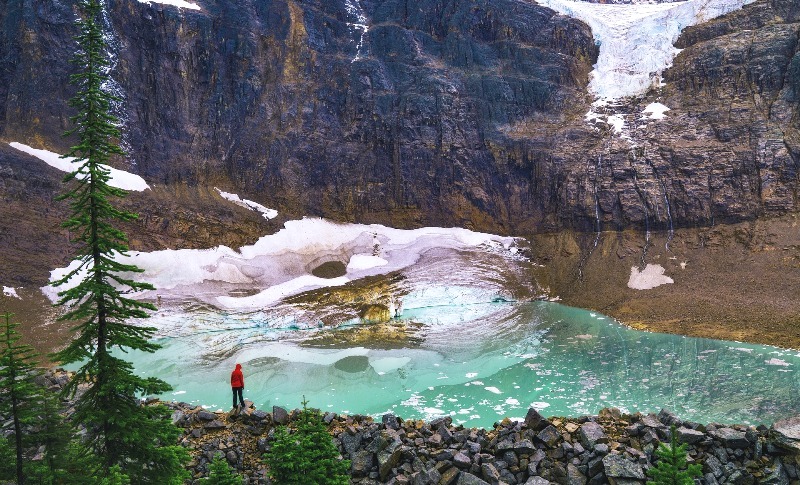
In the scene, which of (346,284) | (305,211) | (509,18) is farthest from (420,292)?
(509,18)

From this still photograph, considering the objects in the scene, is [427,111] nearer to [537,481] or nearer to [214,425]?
[214,425]

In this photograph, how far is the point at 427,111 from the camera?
193ft

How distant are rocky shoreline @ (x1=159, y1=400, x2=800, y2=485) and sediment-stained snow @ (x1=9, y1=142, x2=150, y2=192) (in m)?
39.4

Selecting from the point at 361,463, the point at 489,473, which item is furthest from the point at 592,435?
the point at 361,463

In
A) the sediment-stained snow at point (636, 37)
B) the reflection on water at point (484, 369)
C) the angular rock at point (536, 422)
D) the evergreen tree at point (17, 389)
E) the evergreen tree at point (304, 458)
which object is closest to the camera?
the evergreen tree at point (17, 389)

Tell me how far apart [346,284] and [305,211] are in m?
13.1

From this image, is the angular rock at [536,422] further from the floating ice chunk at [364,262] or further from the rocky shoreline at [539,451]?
the floating ice chunk at [364,262]

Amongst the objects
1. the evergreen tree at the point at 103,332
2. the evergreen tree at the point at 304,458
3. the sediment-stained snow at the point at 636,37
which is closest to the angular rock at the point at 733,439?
the evergreen tree at the point at 304,458

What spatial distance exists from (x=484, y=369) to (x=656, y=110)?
42955 mm

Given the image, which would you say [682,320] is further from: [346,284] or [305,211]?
[305,211]

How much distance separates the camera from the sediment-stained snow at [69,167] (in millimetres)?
45625

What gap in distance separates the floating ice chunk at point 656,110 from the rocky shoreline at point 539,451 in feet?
165

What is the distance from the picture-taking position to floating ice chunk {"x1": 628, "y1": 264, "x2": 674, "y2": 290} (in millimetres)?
43459

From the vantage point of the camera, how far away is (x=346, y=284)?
4416 centimetres
